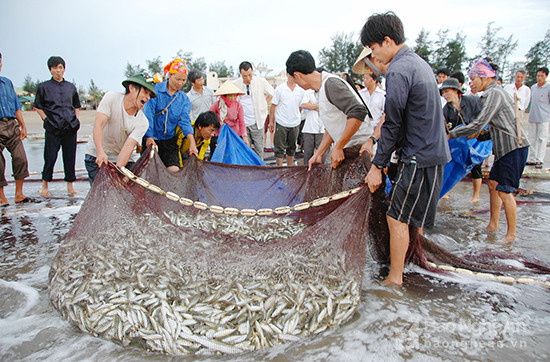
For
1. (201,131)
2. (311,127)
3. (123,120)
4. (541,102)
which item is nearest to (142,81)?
(123,120)

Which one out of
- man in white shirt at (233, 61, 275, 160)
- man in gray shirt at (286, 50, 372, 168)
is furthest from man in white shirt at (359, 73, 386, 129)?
man in white shirt at (233, 61, 275, 160)

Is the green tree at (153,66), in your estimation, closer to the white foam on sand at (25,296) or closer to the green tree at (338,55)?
the green tree at (338,55)

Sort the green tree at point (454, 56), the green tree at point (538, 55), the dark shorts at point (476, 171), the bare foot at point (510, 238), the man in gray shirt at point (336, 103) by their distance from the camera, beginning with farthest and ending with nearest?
the green tree at point (454, 56)
the green tree at point (538, 55)
the dark shorts at point (476, 171)
the bare foot at point (510, 238)
the man in gray shirt at point (336, 103)

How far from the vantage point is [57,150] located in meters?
6.36

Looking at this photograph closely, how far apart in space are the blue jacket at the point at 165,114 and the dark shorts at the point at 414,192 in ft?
11.6

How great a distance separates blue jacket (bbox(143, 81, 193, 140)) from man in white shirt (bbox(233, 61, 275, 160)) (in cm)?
237

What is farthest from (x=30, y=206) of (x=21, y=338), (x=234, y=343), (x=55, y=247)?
(x=234, y=343)

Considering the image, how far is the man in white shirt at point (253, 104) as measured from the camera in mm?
7668

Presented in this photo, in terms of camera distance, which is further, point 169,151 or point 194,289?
point 169,151

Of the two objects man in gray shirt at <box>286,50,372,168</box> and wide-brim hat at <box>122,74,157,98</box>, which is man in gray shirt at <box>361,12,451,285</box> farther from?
wide-brim hat at <box>122,74,157,98</box>

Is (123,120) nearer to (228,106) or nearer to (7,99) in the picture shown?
(228,106)

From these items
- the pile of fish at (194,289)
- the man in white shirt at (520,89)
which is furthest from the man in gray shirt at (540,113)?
the pile of fish at (194,289)

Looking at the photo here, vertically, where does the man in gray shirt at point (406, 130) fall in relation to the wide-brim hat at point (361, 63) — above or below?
below

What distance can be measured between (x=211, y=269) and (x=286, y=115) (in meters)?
5.29
